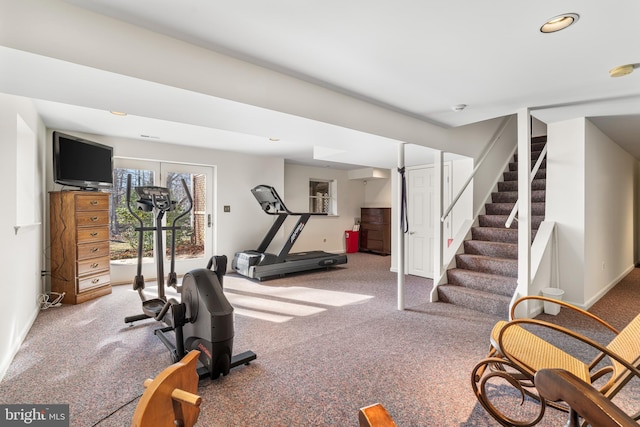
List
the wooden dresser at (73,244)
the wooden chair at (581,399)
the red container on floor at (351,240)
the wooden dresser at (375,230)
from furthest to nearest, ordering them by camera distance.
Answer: the red container on floor at (351,240)
the wooden dresser at (375,230)
the wooden dresser at (73,244)
the wooden chair at (581,399)

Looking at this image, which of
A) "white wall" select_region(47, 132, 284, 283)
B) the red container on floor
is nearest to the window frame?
the red container on floor

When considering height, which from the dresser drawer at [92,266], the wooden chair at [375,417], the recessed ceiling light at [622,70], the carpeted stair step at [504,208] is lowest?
the dresser drawer at [92,266]

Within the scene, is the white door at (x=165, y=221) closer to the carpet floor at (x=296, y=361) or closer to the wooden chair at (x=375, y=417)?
the carpet floor at (x=296, y=361)

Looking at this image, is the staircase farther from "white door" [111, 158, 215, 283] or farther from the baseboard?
Answer: the baseboard

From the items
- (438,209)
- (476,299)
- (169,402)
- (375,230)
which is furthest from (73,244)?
(375,230)

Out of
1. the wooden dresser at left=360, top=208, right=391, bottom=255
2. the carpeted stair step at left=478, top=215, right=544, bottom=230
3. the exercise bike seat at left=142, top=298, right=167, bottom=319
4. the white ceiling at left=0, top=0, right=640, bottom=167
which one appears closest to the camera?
the white ceiling at left=0, top=0, right=640, bottom=167

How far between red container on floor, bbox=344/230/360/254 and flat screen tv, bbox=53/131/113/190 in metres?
5.63

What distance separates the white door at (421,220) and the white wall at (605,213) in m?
2.18

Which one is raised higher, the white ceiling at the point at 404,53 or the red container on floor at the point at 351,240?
the white ceiling at the point at 404,53

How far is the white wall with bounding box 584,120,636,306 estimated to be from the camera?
3.76 meters

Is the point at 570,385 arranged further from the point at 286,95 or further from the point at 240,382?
the point at 286,95

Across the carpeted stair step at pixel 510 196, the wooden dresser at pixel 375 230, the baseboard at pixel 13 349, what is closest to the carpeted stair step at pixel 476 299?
the carpeted stair step at pixel 510 196

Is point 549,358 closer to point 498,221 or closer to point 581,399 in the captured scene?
point 581,399

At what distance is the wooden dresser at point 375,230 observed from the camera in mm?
8055
